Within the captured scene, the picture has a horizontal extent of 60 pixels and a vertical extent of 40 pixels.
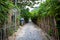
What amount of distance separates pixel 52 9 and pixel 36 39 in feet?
11.7

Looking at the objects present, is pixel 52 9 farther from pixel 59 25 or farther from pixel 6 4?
pixel 6 4

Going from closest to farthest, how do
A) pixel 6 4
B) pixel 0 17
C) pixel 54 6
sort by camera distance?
pixel 0 17, pixel 6 4, pixel 54 6

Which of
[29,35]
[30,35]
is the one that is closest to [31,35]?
[30,35]

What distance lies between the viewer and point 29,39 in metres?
12.4

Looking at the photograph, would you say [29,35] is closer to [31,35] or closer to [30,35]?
[30,35]

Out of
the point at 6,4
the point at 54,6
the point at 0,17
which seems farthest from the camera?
the point at 54,6

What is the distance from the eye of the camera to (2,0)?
7.95m

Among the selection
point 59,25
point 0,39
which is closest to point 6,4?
point 0,39

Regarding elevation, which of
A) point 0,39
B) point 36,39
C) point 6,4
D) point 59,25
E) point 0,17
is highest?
point 6,4

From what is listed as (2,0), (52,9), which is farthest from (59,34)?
(2,0)

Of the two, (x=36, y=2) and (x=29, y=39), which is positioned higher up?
(x=36, y=2)

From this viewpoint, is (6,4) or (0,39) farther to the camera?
(0,39)

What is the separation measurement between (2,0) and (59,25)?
3.92 m

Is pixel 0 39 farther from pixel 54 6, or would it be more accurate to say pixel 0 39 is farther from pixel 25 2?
pixel 25 2
